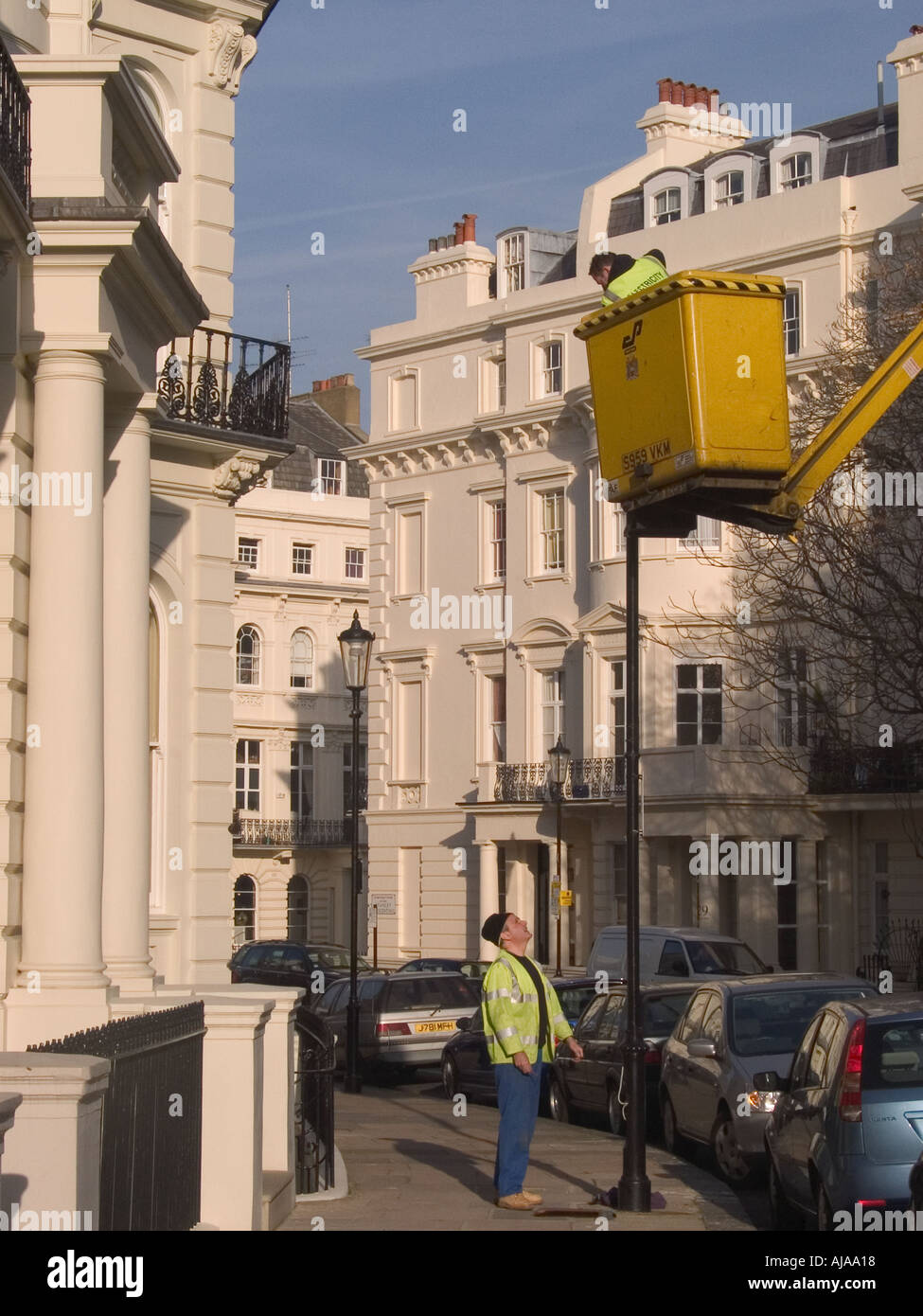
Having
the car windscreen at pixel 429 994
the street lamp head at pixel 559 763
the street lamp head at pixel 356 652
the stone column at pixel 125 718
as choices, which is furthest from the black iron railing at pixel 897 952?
the stone column at pixel 125 718

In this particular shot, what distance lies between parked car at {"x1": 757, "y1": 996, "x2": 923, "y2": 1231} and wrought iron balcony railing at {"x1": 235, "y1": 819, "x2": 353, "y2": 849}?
57.5 m

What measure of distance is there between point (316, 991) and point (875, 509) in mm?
17764

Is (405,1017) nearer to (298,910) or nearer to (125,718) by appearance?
(125,718)

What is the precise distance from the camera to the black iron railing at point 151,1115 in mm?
8562

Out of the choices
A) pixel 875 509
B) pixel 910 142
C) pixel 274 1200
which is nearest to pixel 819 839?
pixel 910 142

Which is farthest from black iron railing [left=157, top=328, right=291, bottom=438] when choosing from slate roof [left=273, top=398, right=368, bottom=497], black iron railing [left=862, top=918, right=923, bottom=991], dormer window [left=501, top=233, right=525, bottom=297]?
slate roof [left=273, top=398, right=368, bottom=497]

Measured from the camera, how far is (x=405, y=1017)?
28922 mm

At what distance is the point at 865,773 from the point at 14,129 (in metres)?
32.5

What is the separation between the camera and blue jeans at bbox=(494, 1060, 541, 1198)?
12836mm

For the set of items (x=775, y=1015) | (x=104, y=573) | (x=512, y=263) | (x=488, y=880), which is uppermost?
(x=512, y=263)

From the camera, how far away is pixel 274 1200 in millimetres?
11891

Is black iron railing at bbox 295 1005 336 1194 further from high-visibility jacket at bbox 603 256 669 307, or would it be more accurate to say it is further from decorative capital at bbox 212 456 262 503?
decorative capital at bbox 212 456 262 503

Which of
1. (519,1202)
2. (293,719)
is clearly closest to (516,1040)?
(519,1202)
